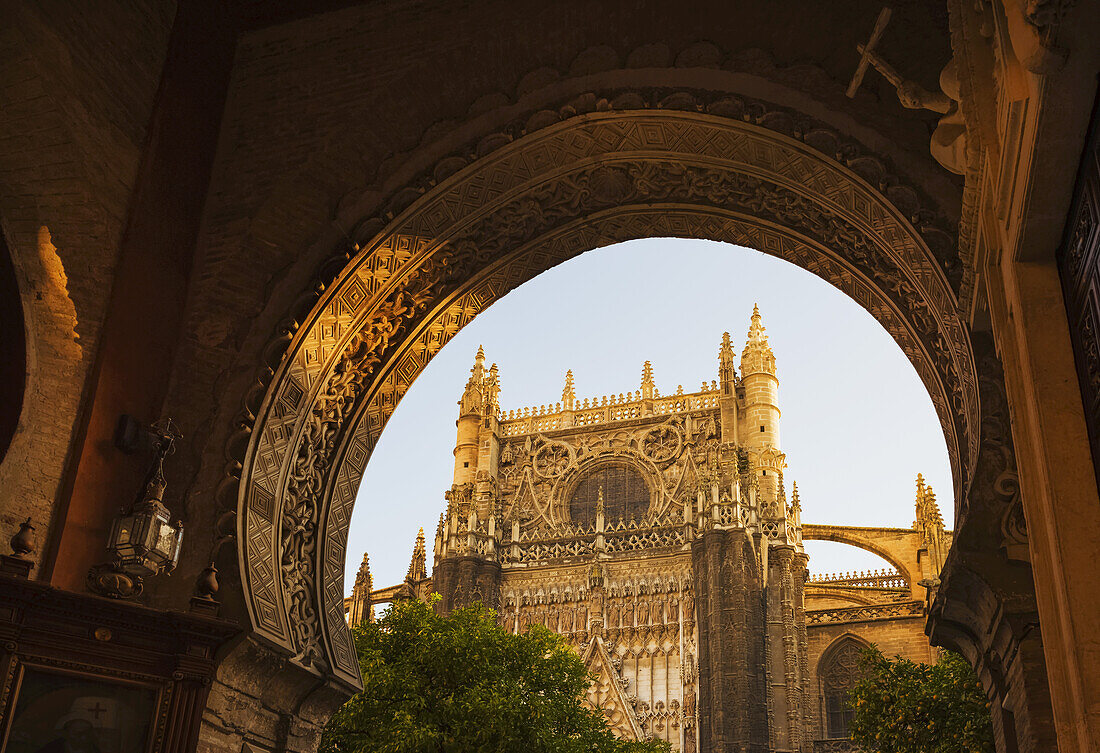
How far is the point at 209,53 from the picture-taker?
9.15 m

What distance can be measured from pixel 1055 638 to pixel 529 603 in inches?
1366

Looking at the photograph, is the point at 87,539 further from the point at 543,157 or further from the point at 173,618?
the point at 543,157

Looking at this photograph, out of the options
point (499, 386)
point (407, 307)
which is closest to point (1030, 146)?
point (407, 307)

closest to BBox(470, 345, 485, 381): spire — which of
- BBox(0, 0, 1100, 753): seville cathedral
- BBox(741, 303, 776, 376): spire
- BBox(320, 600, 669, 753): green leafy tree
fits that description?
BBox(741, 303, 776, 376): spire

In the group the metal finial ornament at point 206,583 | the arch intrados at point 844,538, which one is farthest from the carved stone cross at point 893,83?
the arch intrados at point 844,538

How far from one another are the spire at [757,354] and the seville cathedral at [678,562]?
0.08 metres

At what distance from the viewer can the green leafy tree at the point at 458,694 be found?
56.9ft

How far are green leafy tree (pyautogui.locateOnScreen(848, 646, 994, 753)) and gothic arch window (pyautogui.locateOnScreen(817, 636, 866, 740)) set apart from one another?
1851 centimetres

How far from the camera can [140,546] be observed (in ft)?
22.1

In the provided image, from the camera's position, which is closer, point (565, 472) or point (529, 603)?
point (529, 603)

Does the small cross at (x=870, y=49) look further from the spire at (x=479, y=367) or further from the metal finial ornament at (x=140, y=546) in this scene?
the spire at (x=479, y=367)

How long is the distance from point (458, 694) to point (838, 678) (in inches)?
881

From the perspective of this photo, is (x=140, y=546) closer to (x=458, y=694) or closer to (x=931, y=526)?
(x=458, y=694)

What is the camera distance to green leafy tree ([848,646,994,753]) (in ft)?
52.7
